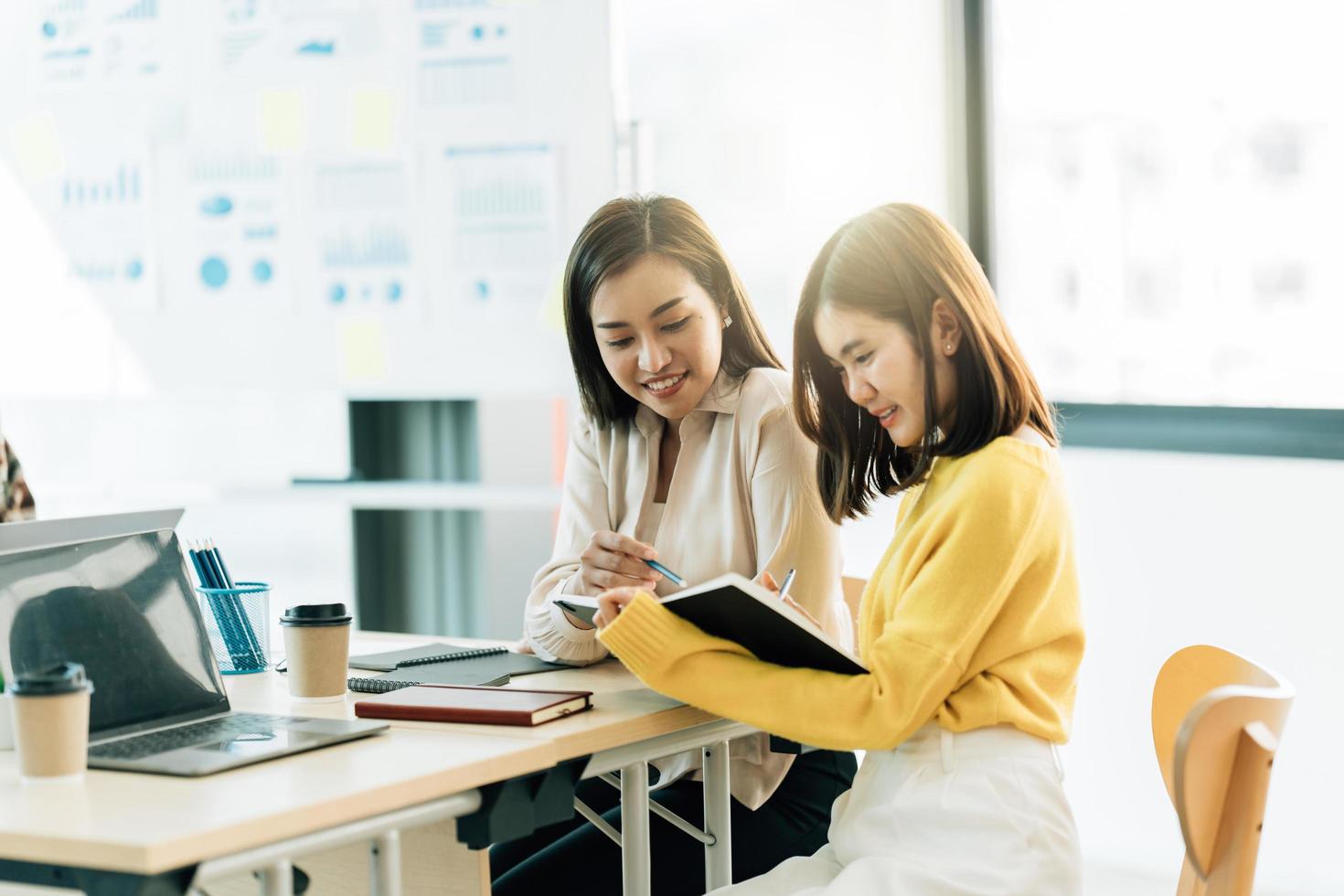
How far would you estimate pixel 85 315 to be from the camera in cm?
367

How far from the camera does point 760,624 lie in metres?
1.55

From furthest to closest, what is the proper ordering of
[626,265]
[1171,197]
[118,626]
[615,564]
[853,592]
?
[1171,197] → [853,592] → [626,265] → [615,564] → [118,626]

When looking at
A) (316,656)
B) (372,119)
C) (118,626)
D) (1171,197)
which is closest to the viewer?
(118,626)

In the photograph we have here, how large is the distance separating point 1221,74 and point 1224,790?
2021 mm

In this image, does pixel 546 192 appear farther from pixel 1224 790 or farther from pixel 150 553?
pixel 1224 790

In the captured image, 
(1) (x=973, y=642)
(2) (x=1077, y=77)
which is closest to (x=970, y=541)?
(1) (x=973, y=642)

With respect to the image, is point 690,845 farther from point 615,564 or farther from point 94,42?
point 94,42

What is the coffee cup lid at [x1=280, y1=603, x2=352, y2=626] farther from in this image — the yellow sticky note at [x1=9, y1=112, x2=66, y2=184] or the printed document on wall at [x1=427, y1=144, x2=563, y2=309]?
the yellow sticky note at [x1=9, y1=112, x2=66, y2=184]

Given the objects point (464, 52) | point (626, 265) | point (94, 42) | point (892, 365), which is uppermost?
point (94, 42)

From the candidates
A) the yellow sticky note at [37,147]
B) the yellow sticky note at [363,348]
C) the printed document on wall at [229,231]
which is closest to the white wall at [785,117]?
the yellow sticky note at [363,348]

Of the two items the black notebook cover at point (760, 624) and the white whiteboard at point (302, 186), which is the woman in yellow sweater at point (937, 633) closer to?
the black notebook cover at point (760, 624)

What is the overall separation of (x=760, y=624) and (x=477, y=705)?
1.03 feet

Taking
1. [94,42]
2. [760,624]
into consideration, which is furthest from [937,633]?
[94,42]

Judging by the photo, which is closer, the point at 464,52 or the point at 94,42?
the point at 464,52
